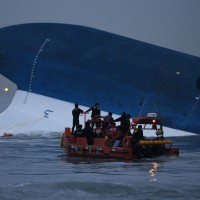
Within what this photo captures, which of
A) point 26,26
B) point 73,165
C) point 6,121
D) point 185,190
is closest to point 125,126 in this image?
point 73,165

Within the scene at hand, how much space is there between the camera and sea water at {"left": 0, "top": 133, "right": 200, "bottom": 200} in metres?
15.5

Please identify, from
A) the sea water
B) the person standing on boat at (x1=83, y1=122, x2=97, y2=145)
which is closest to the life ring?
the sea water

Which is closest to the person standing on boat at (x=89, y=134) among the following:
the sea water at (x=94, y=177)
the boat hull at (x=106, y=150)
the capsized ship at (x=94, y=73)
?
the boat hull at (x=106, y=150)

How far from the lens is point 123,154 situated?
78.3ft

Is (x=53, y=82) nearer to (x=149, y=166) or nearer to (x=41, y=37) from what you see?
(x=41, y=37)

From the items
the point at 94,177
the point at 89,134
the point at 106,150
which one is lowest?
the point at 94,177

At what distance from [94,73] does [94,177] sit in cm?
1829

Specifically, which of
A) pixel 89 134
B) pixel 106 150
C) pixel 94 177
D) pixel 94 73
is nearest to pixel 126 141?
pixel 106 150

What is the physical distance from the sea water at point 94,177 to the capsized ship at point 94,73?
7.09 m

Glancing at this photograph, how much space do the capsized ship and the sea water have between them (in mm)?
7087

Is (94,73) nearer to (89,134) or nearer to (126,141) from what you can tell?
(89,134)

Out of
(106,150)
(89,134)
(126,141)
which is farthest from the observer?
(89,134)

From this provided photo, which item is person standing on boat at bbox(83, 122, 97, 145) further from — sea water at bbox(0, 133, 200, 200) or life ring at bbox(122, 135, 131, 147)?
life ring at bbox(122, 135, 131, 147)

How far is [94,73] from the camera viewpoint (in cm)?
3631
